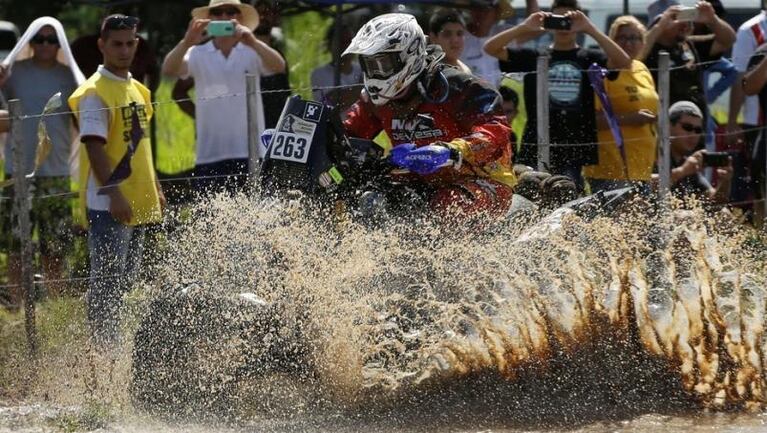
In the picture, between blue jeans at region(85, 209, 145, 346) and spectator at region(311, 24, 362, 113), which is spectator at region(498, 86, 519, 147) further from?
blue jeans at region(85, 209, 145, 346)

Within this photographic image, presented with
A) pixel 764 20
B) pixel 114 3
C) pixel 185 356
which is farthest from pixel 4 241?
pixel 764 20

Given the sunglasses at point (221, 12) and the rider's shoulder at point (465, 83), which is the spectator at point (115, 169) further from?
the rider's shoulder at point (465, 83)

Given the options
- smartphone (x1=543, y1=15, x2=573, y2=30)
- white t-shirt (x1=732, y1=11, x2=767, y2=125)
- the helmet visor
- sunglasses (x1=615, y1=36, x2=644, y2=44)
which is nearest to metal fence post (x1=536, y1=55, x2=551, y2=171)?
smartphone (x1=543, y1=15, x2=573, y2=30)

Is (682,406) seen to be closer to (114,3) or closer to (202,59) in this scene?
(202,59)

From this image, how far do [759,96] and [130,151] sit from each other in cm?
443

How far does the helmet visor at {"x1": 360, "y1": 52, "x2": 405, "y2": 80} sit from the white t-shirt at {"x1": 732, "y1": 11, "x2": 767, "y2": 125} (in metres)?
4.10

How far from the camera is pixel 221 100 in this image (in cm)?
929

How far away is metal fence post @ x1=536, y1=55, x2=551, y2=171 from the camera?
8.94 meters

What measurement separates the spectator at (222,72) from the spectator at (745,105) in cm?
321

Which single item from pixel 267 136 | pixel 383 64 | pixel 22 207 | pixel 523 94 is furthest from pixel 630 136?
pixel 22 207

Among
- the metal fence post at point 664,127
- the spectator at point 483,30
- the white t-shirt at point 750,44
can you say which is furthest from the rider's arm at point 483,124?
the white t-shirt at point 750,44

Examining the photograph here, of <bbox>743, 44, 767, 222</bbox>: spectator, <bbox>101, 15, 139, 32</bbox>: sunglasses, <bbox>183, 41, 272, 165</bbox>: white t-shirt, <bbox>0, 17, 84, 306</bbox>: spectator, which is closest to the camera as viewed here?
<bbox>101, 15, 139, 32</bbox>: sunglasses

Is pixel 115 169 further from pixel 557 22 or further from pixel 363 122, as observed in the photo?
pixel 557 22

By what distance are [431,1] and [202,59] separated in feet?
6.48
